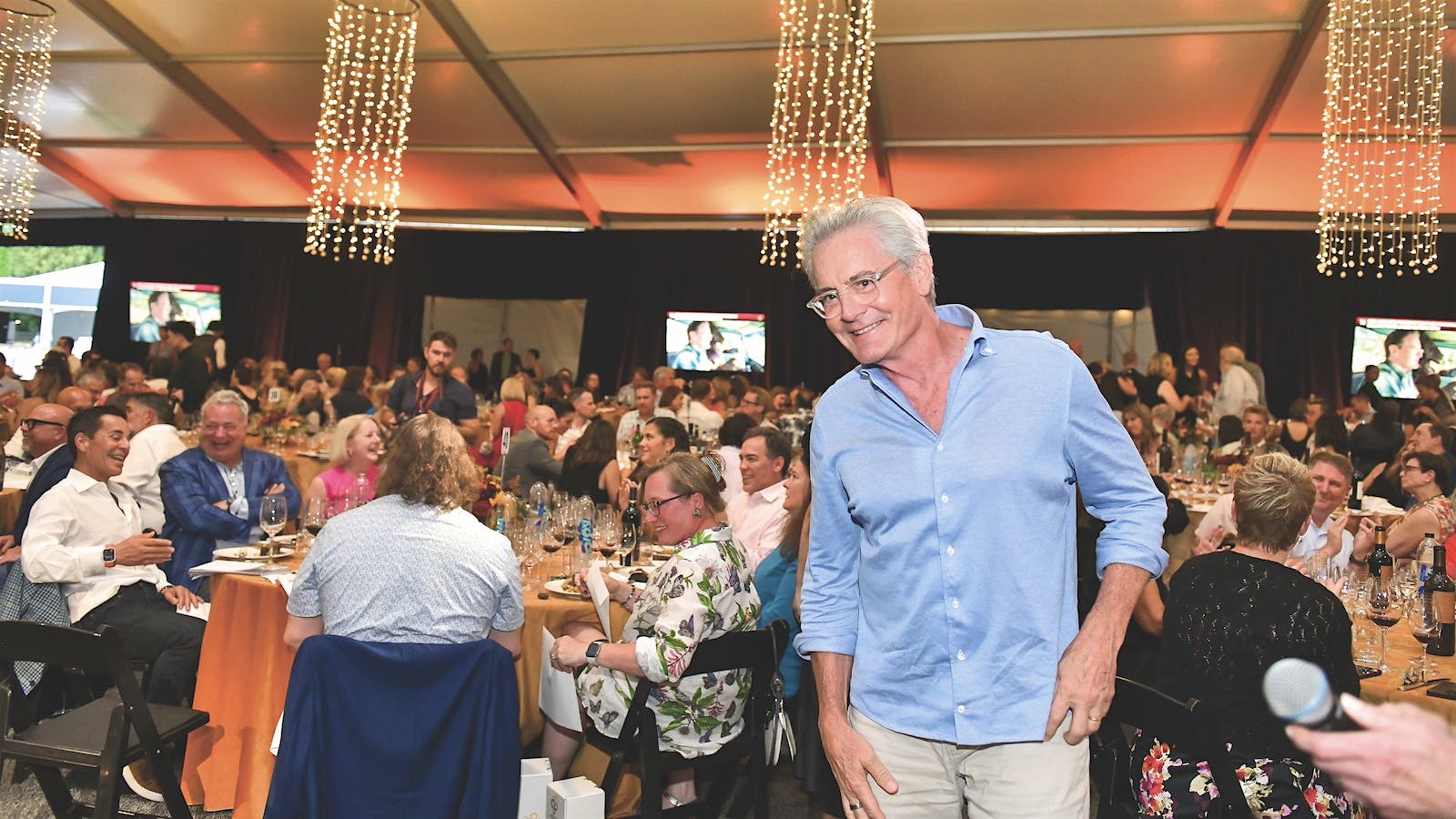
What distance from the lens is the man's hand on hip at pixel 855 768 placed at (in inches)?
66.9

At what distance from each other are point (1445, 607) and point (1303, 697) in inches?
123

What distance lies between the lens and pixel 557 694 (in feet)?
11.5

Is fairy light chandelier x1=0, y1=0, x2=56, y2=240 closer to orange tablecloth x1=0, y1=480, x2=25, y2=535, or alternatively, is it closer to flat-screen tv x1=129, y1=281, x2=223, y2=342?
flat-screen tv x1=129, y1=281, x2=223, y2=342

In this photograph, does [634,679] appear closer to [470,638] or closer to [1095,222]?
[470,638]

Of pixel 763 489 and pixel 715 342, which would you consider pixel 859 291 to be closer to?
pixel 763 489

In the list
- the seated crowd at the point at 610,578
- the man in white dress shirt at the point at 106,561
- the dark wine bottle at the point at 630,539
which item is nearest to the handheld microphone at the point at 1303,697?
the seated crowd at the point at 610,578

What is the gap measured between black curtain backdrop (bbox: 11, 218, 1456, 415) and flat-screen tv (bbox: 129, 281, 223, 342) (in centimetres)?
15

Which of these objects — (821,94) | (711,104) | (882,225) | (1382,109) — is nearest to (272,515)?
(882,225)

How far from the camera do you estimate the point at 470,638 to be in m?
2.97

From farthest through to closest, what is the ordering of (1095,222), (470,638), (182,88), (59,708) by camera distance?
(1095,222) → (182,88) → (59,708) → (470,638)

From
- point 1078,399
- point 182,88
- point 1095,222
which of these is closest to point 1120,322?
point 1095,222

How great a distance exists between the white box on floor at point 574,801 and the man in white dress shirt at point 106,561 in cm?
152

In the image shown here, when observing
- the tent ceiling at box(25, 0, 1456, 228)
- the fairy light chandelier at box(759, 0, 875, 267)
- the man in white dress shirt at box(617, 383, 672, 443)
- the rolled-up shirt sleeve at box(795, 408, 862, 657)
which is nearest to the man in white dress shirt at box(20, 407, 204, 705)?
the rolled-up shirt sleeve at box(795, 408, 862, 657)

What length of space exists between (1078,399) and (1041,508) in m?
0.18
